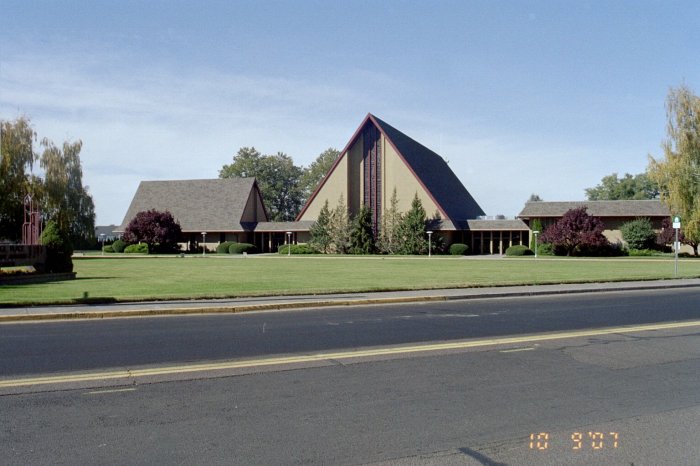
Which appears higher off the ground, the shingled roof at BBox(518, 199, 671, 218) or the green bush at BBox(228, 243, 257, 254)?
the shingled roof at BBox(518, 199, 671, 218)

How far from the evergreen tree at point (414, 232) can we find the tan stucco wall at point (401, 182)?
1300 mm

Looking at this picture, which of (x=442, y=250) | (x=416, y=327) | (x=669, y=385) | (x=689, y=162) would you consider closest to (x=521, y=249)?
(x=442, y=250)

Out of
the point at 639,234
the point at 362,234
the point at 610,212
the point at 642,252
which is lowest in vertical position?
the point at 642,252

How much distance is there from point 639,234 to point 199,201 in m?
50.6

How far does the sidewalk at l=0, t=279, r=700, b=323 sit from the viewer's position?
13.8 metres

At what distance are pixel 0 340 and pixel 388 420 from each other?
7867mm

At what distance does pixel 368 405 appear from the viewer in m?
6.35

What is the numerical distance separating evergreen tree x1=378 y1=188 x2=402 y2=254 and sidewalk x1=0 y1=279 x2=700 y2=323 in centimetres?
4286

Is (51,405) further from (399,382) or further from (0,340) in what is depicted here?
(0,340)

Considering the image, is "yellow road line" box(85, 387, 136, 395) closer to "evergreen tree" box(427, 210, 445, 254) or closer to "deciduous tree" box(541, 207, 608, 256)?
"deciduous tree" box(541, 207, 608, 256)

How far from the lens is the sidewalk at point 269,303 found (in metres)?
13.8

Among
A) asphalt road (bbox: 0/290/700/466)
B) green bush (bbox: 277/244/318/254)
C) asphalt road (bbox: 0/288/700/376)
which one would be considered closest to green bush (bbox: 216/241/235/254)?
green bush (bbox: 277/244/318/254)

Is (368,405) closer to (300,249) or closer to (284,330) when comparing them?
(284,330)

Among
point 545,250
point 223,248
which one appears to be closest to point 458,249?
point 545,250
